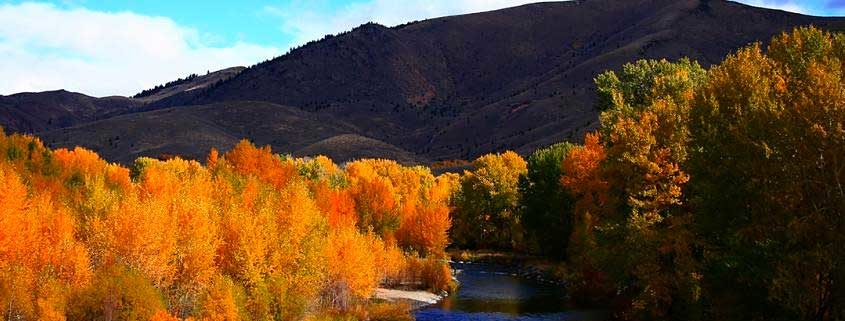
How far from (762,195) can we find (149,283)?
3119 centimetres

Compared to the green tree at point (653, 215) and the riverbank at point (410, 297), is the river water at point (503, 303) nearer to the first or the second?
the riverbank at point (410, 297)

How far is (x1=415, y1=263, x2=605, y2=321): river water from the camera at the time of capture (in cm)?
5311

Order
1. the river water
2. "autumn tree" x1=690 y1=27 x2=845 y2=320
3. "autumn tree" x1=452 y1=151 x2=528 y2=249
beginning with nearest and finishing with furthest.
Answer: "autumn tree" x1=690 y1=27 x2=845 y2=320 < the river water < "autumn tree" x1=452 y1=151 x2=528 y2=249

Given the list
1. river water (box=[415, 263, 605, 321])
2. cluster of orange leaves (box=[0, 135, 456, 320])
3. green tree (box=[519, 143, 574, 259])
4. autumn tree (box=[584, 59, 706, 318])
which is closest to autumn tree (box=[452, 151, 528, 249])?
green tree (box=[519, 143, 574, 259])

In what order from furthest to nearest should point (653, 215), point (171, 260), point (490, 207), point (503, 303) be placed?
point (490, 207) → point (503, 303) → point (171, 260) → point (653, 215)

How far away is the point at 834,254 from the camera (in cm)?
2573

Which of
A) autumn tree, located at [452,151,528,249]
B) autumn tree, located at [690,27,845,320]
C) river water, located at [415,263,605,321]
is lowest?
river water, located at [415,263,605,321]

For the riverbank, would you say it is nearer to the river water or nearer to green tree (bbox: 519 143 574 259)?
the river water

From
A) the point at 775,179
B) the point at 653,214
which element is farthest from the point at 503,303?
the point at 775,179

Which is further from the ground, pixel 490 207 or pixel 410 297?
pixel 490 207

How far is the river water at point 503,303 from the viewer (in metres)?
53.1

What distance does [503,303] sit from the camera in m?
59.7

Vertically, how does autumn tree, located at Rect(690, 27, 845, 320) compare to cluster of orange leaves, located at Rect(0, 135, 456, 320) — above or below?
above

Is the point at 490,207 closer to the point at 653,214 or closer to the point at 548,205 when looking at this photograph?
the point at 548,205
